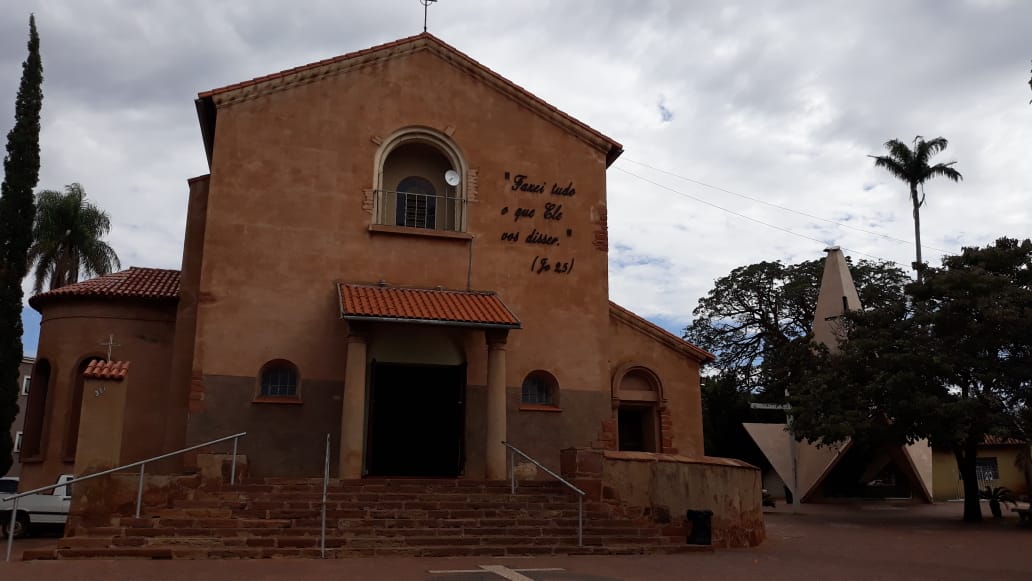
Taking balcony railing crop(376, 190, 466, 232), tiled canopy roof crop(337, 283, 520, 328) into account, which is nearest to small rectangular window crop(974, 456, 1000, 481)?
tiled canopy roof crop(337, 283, 520, 328)

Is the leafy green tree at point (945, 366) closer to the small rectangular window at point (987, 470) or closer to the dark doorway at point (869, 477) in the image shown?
the dark doorway at point (869, 477)

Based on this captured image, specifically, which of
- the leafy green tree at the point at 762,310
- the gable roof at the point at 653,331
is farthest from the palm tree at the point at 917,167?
the gable roof at the point at 653,331

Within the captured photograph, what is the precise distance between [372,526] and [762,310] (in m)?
34.9

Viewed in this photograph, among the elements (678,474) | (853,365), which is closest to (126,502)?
(678,474)

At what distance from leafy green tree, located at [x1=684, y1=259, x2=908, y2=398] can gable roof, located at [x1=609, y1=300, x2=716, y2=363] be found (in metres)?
21.4

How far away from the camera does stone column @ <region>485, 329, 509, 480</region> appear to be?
16672 mm

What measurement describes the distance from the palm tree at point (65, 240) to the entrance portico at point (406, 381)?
899 inches

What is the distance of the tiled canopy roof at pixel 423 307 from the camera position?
16.2m

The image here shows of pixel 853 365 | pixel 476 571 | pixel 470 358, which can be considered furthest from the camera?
pixel 853 365

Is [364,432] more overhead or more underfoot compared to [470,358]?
more underfoot

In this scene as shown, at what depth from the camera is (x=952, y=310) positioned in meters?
22.7

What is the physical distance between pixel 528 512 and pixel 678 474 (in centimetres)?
282

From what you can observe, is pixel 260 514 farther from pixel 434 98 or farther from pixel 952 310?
pixel 952 310

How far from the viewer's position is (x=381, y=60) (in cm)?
1920
